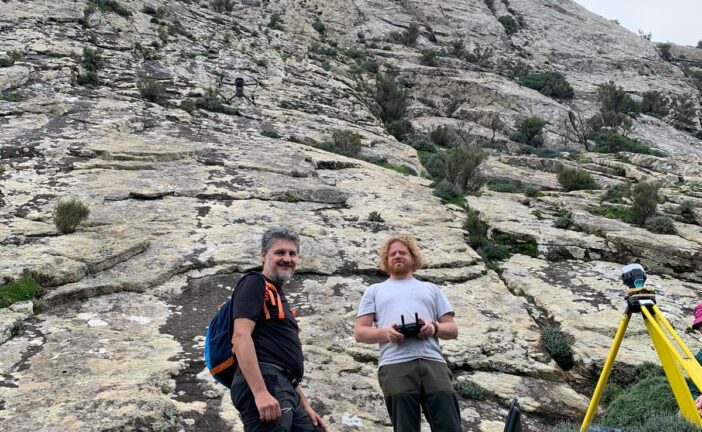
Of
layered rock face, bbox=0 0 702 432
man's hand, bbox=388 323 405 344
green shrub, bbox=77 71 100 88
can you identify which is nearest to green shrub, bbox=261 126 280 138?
layered rock face, bbox=0 0 702 432

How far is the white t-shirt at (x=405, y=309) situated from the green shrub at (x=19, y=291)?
4340mm

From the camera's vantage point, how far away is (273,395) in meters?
2.78

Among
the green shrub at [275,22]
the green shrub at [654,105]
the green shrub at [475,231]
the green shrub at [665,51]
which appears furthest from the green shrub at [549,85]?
the green shrub at [665,51]

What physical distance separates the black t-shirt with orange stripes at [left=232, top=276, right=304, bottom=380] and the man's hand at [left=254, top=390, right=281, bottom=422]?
0.82ft

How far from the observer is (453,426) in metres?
3.26

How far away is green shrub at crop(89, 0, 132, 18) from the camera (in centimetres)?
2335

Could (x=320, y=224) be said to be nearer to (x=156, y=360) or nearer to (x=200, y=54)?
(x=156, y=360)

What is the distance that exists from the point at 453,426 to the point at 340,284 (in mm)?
4150

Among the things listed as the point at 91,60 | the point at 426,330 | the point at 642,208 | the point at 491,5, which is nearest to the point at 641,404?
the point at 426,330

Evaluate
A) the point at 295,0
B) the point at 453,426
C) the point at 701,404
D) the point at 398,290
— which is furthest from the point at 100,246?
the point at 295,0

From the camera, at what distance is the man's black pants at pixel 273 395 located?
268 centimetres

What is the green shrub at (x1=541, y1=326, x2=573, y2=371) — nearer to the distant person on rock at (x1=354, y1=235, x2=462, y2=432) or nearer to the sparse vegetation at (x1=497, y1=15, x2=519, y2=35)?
the distant person on rock at (x1=354, y1=235, x2=462, y2=432)

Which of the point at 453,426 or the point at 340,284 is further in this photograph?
the point at 340,284

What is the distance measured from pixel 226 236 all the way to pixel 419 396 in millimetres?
5356
